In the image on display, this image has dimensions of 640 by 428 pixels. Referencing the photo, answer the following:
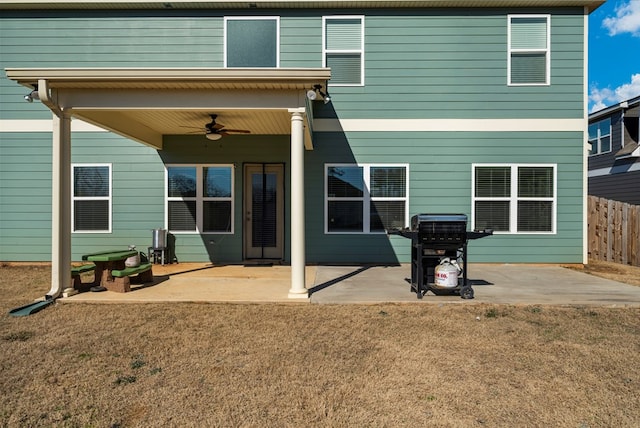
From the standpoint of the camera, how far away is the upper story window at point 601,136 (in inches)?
550

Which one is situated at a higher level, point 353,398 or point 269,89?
point 269,89

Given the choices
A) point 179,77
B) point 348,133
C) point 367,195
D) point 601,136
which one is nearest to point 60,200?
point 179,77

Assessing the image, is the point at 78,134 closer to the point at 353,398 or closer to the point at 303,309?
the point at 303,309

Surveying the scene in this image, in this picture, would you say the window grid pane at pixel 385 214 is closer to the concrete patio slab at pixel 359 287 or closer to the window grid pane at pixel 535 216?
the concrete patio slab at pixel 359 287

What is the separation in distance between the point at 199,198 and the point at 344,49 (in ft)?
14.4

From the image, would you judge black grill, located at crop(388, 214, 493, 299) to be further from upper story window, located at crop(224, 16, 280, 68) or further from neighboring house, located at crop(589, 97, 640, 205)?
neighboring house, located at crop(589, 97, 640, 205)

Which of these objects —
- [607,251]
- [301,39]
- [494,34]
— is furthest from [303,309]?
[607,251]

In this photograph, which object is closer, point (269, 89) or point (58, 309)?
point (58, 309)

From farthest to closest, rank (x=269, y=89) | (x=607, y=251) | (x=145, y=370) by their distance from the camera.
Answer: (x=607, y=251) < (x=269, y=89) < (x=145, y=370)

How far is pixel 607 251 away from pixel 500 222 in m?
3.28

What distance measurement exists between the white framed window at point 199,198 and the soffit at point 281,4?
10.9 ft

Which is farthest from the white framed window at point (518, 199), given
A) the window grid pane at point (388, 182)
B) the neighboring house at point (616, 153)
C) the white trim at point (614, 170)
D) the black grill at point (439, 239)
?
the white trim at point (614, 170)

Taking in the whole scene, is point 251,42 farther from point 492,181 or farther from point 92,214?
point 492,181

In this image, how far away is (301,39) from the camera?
788 centimetres
